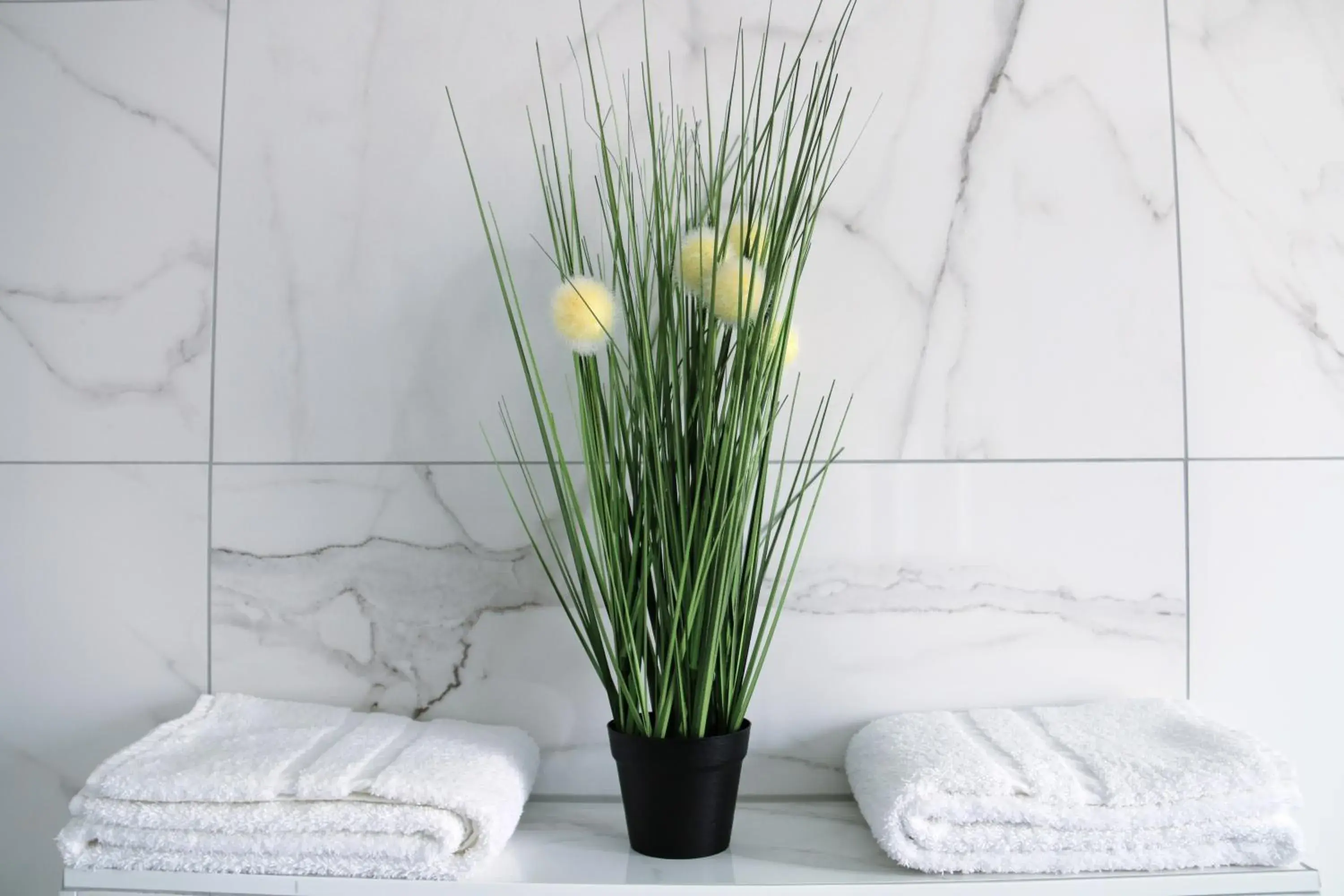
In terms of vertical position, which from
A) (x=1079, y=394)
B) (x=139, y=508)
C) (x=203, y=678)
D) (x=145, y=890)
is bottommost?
(x=145, y=890)

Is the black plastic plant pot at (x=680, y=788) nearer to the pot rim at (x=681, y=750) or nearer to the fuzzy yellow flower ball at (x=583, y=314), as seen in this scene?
the pot rim at (x=681, y=750)

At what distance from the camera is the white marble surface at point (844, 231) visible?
991 millimetres

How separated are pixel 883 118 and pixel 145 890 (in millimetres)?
942

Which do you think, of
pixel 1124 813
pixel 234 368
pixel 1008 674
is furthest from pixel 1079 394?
pixel 234 368

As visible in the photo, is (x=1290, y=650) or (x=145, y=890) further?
(x=1290, y=650)

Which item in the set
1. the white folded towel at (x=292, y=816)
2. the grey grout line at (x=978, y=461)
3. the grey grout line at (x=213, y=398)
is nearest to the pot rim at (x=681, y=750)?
the white folded towel at (x=292, y=816)

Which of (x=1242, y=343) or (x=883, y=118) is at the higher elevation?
(x=883, y=118)

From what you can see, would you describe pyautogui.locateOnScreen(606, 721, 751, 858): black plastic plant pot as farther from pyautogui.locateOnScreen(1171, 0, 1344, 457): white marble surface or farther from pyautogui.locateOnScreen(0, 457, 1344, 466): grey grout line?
pyautogui.locateOnScreen(1171, 0, 1344, 457): white marble surface

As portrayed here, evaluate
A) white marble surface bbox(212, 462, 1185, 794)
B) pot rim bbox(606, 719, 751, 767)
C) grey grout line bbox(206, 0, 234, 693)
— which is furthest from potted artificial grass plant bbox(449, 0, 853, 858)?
grey grout line bbox(206, 0, 234, 693)

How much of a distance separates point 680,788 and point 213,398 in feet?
1.99

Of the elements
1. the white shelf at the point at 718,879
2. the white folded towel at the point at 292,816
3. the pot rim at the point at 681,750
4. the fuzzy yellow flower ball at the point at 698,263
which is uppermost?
the fuzzy yellow flower ball at the point at 698,263

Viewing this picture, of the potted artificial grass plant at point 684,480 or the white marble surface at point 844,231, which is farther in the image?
the white marble surface at point 844,231

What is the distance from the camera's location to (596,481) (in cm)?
83

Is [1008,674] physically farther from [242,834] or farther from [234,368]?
[234,368]
